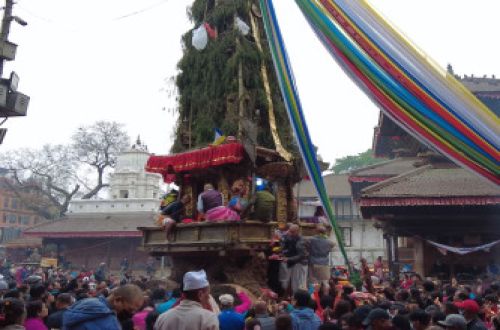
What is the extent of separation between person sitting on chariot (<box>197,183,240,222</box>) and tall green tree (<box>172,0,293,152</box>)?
7.47 ft

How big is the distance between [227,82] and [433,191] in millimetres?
7107

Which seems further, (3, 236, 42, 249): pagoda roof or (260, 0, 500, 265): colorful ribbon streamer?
(3, 236, 42, 249): pagoda roof

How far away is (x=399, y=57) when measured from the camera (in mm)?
6992

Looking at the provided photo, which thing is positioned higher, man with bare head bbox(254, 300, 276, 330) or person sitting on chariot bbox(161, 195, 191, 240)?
person sitting on chariot bbox(161, 195, 191, 240)

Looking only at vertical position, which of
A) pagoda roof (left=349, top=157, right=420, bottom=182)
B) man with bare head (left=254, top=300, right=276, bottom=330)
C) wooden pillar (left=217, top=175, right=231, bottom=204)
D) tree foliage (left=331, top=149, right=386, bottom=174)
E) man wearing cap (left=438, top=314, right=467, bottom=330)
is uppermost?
tree foliage (left=331, top=149, right=386, bottom=174)

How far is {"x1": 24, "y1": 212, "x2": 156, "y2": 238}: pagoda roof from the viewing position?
109 ft

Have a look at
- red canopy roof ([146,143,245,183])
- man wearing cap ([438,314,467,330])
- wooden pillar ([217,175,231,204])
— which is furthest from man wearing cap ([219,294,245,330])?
wooden pillar ([217,175,231,204])

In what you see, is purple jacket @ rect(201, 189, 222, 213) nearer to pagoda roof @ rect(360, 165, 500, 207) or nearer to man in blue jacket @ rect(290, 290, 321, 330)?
pagoda roof @ rect(360, 165, 500, 207)

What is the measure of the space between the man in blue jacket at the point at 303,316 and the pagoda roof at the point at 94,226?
1097 inches

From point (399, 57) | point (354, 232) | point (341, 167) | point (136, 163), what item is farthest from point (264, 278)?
point (341, 167)

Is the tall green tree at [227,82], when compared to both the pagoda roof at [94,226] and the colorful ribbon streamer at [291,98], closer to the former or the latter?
the colorful ribbon streamer at [291,98]

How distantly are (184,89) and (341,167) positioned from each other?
163 ft

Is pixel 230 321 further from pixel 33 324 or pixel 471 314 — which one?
pixel 471 314

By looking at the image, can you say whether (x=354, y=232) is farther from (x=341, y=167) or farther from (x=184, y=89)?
(x=184, y=89)
